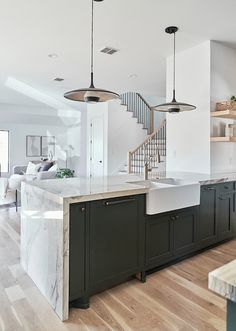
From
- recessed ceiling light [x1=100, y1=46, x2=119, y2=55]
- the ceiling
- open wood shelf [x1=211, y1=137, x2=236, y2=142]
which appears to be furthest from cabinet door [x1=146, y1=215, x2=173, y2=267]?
recessed ceiling light [x1=100, y1=46, x2=119, y2=55]

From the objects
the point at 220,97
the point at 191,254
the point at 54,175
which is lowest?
the point at 191,254

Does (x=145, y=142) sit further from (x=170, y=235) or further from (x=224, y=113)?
(x=170, y=235)

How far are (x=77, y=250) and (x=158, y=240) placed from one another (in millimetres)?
958

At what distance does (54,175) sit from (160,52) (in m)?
3.62

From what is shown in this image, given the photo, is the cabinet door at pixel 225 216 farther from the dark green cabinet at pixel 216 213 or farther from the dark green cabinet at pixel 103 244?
the dark green cabinet at pixel 103 244

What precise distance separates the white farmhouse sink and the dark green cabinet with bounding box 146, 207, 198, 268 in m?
0.10

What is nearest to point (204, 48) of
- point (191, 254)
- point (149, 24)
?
point (149, 24)

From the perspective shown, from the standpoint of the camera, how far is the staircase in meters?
6.69

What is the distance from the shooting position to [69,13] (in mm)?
2928

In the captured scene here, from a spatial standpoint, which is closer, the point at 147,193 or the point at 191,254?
the point at 147,193

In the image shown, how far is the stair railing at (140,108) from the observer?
7.89 m

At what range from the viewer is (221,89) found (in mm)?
3932

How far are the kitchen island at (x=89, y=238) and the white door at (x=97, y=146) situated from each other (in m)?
5.07

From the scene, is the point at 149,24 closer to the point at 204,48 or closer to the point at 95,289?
the point at 204,48
